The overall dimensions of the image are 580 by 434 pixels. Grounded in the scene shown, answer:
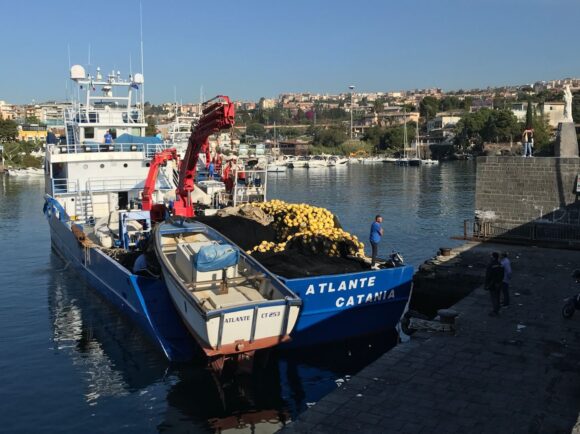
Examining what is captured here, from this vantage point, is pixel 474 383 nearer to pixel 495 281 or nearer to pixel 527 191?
pixel 495 281

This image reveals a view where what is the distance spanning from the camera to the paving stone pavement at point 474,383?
8.09 m

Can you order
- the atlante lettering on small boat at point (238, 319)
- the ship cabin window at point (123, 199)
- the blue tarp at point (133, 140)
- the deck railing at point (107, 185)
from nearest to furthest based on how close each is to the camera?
the atlante lettering on small boat at point (238, 319) < the deck railing at point (107, 185) < the ship cabin window at point (123, 199) < the blue tarp at point (133, 140)

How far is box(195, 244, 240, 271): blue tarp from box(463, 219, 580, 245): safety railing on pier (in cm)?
1148

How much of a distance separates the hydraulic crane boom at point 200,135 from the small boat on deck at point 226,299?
4.03 m

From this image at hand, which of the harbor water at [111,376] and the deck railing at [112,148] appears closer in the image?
the harbor water at [111,376]

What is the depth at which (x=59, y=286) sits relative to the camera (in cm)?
2209

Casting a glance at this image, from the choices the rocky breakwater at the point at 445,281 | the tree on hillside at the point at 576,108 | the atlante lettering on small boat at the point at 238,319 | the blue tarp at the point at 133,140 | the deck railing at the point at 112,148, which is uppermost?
the tree on hillside at the point at 576,108

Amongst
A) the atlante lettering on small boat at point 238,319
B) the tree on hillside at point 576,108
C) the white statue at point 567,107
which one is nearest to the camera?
the atlante lettering on small boat at point 238,319

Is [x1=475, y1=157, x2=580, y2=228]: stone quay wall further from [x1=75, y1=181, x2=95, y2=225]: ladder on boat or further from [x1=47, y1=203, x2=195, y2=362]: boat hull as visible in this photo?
[x1=75, y1=181, x2=95, y2=225]: ladder on boat

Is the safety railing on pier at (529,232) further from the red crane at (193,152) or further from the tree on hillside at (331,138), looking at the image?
the tree on hillside at (331,138)

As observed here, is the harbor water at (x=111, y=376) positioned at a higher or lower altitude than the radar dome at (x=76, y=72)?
lower

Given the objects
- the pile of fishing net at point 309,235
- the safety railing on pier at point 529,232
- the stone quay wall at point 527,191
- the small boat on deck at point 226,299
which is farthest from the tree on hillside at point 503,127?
the small boat on deck at point 226,299

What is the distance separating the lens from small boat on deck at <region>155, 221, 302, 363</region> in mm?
11281

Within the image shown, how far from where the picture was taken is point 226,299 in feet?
41.4
